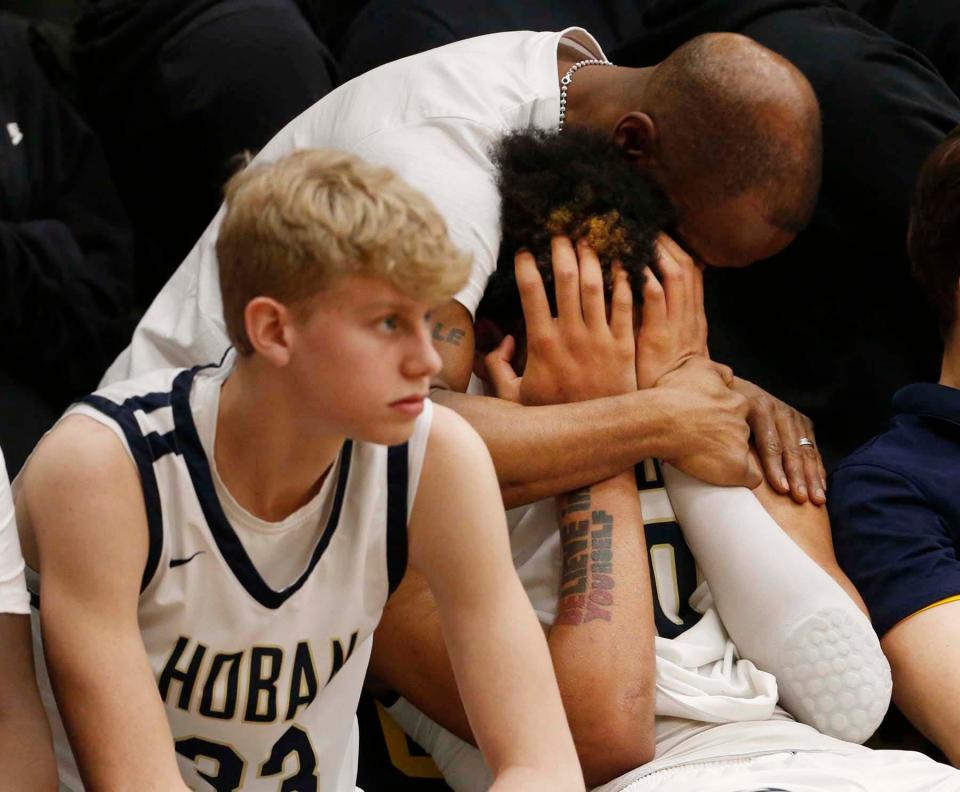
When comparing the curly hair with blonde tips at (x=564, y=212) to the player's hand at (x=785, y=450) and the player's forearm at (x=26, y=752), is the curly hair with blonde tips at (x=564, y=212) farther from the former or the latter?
the player's forearm at (x=26, y=752)

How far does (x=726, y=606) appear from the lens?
5.33 ft

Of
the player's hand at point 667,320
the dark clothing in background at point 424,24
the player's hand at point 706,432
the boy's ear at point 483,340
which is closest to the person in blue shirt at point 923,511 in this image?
the player's hand at point 706,432

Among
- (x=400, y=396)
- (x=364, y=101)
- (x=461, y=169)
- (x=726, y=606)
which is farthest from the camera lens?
(x=364, y=101)

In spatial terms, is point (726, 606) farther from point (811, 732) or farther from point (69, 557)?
point (69, 557)

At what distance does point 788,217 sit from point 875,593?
55cm

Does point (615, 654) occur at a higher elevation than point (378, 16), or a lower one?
lower

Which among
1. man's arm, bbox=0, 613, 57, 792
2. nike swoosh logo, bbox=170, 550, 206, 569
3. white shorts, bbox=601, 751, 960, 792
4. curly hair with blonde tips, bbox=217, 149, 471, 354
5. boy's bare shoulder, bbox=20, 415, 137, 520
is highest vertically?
curly hair with blonde tips, bbox=217, 149, 471, 354

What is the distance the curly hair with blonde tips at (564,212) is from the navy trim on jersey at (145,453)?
67 cm

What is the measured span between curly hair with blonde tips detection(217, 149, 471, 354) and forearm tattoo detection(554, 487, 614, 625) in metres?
0.58

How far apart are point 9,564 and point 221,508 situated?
0.60 feet

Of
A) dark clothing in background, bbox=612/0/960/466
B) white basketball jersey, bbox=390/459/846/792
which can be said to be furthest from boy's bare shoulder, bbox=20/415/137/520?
dark clothing in background, bbox=612/0/960/466

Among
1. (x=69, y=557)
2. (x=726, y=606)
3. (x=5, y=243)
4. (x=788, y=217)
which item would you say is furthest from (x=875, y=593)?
(x=5, y=243)

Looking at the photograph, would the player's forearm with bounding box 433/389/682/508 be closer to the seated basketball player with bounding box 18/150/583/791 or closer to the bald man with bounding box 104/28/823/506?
the bald man with bounding box 104/28/823/506

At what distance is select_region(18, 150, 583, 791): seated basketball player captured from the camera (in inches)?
41.8
